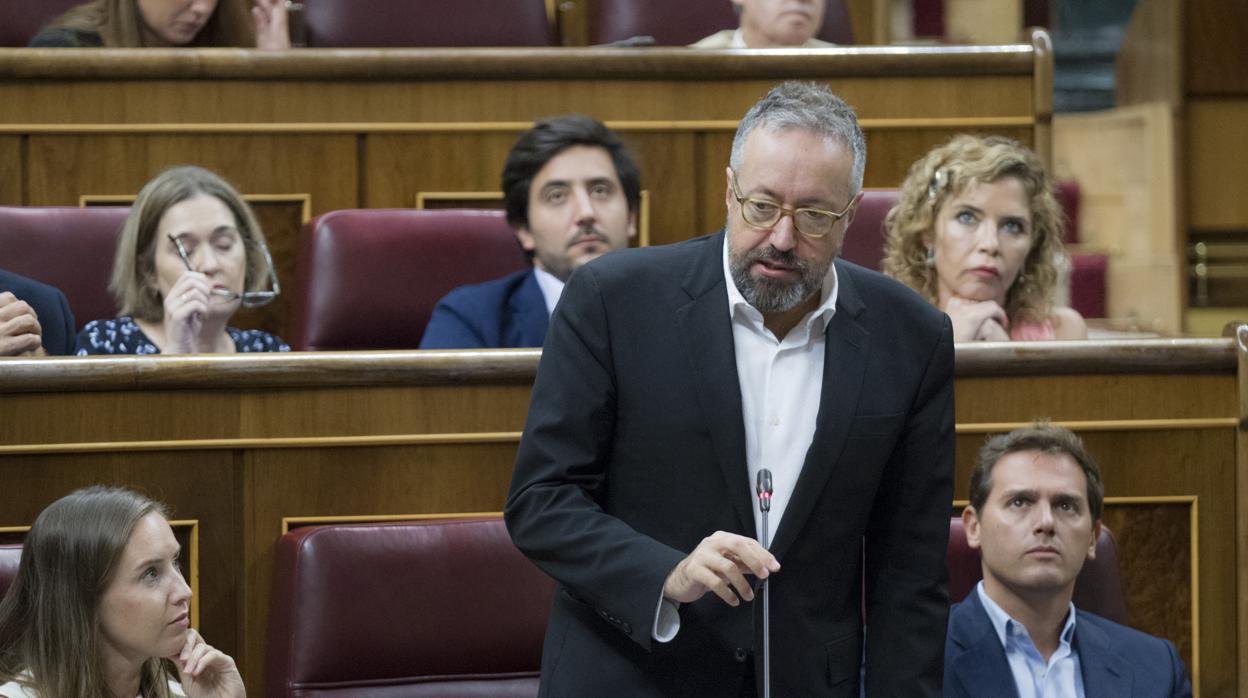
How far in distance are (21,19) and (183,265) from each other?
406 millimetres

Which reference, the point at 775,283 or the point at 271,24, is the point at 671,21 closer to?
the point at 271,24

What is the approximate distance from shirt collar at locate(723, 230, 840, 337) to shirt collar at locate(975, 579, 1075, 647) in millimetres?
220

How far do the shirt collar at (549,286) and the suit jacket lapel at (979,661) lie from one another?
12.5 inches

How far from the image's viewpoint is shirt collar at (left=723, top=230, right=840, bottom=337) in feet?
1.76

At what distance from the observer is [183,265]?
2.94 feet

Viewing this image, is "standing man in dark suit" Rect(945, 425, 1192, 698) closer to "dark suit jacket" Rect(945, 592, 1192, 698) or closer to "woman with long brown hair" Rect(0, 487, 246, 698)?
"dark suit jacket" Rect(945, 592, 1192, 698)

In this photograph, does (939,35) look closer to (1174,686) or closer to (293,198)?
(293,198)

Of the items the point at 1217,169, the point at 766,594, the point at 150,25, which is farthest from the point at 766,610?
the point at 1217,169

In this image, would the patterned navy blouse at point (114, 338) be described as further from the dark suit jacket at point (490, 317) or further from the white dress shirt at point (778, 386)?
the white dress shirt at point (778, 386)

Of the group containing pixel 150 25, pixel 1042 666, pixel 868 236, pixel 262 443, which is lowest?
pixel 1042 666

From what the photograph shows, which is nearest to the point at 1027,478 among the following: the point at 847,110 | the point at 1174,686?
the point at 1174,686

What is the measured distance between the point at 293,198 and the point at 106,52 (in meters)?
0.15

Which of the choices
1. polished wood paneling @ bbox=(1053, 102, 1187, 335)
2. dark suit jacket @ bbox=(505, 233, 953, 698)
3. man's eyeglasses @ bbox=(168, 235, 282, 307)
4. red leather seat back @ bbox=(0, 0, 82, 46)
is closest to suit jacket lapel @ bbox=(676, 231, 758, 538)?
dark suit jacket @ bbox=(505, 233, 953, 698)

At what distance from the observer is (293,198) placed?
1.06 metres
